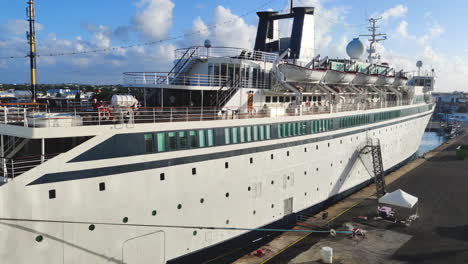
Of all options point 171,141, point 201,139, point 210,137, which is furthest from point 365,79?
point 171,141

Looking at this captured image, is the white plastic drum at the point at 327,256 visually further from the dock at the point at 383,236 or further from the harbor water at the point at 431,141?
the harbor water at the point at 431,141

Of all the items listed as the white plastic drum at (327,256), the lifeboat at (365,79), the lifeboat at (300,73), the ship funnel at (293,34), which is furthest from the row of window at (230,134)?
the ship funnel at (293,34)

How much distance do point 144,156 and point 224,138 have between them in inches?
161

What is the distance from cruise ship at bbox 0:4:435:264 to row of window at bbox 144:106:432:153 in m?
0.06

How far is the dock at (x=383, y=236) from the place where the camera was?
17.0 m

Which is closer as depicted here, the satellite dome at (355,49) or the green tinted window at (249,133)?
the green tinted window at (249,133)

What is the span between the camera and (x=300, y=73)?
22125 mm

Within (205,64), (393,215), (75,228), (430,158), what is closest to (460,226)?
(393,215)

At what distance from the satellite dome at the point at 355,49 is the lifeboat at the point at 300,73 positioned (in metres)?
14.9

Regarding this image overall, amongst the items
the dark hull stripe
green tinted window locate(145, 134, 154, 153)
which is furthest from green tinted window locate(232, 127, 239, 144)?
green tinted window locate(145, 134, 154, 153)

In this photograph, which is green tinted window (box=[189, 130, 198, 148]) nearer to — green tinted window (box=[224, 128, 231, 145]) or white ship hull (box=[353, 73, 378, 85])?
green tinted window (box=[224, 128, 231, 145])

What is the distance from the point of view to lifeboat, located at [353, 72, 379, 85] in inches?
1155

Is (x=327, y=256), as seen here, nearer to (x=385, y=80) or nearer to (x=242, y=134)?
(x=242, y=134)

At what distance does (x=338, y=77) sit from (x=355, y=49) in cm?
1225
